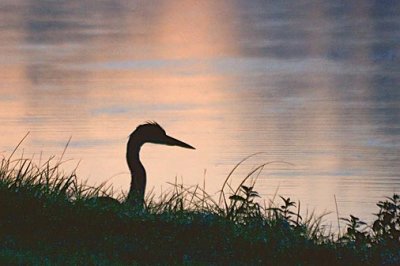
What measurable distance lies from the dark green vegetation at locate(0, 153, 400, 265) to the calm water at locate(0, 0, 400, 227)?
381 centimetres

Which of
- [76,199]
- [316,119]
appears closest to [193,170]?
[316,119]

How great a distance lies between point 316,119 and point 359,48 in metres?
14.5

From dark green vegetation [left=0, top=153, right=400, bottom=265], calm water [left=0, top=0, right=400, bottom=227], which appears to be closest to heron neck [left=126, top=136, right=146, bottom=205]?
dark green vegetation [left=0, top=153, right=400, bottom=265]

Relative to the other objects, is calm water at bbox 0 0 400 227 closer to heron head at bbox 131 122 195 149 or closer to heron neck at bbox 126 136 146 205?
heron head at bbox 131 122 195 149

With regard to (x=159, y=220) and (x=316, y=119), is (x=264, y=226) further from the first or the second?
(x=316, y=119)

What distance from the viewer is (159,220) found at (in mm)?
9031

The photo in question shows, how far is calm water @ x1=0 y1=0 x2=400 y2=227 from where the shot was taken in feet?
54.8

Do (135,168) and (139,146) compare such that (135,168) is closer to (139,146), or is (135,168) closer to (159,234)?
(139,146)

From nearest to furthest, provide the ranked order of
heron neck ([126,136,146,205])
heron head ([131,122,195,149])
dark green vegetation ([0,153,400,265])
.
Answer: dark green vegetation ([0,153,400,265]) < heron neck ([126,136,146,205]) < heron head ([131,122,195,149])

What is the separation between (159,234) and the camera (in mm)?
8719

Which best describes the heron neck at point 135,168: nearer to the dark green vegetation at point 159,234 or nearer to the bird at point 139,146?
the bird at point 139,146

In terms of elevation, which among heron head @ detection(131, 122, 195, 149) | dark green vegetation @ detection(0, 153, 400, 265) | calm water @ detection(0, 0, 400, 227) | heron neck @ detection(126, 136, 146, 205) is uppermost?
calm water @ detection(0, 0, 400, 227)

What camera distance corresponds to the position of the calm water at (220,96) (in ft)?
54.8

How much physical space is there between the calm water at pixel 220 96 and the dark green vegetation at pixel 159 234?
→ 381cm
